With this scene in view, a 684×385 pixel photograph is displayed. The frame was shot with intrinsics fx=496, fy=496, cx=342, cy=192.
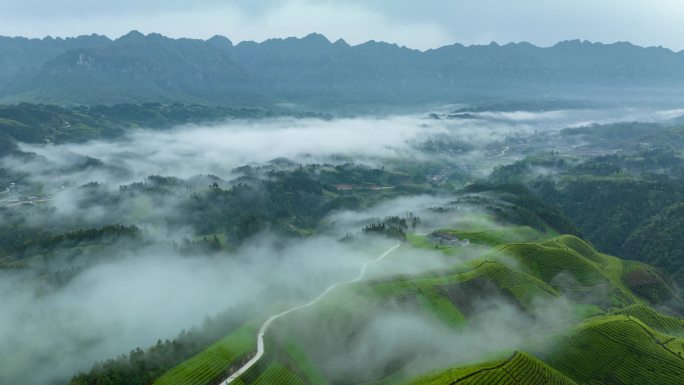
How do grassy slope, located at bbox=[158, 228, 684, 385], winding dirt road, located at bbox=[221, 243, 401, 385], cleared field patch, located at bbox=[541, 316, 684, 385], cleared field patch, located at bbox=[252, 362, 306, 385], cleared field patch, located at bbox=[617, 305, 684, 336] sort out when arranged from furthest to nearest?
cleared field patch, located at bbox=[617, 305, 684, 336], cleared field patch, located at bbox=[541, 316, 684, 385], grassy slope, located at bbox=[158, 228, 684, 385], winding dirt road, located at bbox=[221, 243, 401, 385], cleared field patch, located at bbox=[252, 362, 306, 385]

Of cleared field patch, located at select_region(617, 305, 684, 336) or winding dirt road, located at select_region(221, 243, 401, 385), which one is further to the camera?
cleared field patch, located at select_region(617, 305, 684, 336)

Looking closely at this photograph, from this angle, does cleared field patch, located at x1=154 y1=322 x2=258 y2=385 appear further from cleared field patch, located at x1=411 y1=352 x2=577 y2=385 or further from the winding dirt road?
cleared field patch, located at x1=411 y1=352 x2=577 y2=385

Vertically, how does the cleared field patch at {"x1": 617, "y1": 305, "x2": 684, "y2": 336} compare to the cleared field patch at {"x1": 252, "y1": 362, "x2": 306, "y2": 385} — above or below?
below

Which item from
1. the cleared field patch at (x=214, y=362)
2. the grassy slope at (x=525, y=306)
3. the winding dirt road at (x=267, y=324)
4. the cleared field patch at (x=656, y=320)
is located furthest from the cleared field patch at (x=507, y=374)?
the cleared field patch at (x=656, y=320)

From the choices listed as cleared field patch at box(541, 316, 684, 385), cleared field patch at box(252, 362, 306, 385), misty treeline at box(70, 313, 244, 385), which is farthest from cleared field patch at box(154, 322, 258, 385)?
cleared field patch at box(541, 316, 684, 385)

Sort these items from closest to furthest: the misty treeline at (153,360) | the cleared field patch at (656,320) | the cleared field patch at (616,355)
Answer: the misty treeline at (153,360), the cleared field patch at (616,355), the cleared field patch at (656,320)

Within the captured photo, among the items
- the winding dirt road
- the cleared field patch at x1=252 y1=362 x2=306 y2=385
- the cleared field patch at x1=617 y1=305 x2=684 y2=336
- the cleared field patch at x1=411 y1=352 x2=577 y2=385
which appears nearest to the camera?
the cleared field patch at x1=411 y1=352 x2=577 y2=385

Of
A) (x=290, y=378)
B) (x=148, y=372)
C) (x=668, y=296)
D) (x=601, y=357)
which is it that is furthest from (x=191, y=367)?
(x=668, y=296)

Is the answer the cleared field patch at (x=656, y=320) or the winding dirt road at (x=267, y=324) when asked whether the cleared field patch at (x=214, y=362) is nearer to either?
the winding dirt road at (x=267, y=324)

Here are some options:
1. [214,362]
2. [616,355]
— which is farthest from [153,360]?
[616,355]

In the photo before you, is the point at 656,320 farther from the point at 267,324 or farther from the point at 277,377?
the point at 267,324

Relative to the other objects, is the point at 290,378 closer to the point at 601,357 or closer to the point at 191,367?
the point at 191,367
